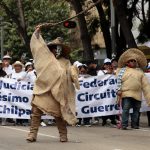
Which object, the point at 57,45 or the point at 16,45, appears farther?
the point at 16,45

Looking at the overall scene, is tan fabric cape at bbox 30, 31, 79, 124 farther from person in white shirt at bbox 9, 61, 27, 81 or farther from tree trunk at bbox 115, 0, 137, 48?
tree trunk at bbox 115, 0, 137, 48

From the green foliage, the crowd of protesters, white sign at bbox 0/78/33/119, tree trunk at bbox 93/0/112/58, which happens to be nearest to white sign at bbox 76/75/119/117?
the crowd of protesters

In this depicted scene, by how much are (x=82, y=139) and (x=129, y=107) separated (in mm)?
2626

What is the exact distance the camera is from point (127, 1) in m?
26.3

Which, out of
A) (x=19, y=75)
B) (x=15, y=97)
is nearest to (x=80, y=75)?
(x=19, y=75)

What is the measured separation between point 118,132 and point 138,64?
73.8 inches

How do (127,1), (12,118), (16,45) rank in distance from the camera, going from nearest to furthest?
(12,118)
(127,1)
(16,45)

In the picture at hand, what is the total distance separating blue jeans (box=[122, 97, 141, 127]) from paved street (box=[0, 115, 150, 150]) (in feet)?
0.83

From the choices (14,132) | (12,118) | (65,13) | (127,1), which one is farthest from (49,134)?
(65,13)

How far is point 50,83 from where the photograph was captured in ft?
37.8

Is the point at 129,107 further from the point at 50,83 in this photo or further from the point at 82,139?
the point at 50,83

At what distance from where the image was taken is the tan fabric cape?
1148cm

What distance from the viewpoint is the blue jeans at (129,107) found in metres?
14.7

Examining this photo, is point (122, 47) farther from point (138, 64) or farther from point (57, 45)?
point (57, 45)
